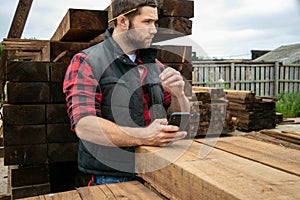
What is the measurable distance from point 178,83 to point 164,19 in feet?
4.58

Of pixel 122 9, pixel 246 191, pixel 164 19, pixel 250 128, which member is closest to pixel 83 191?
pixel 246 191

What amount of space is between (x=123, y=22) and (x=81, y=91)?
547 mm

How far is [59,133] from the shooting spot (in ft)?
10.2

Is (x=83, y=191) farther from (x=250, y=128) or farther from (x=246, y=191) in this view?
(x=250, y=128)

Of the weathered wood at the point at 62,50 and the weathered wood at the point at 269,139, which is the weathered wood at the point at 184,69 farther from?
the weathered wood at the point at 269,139

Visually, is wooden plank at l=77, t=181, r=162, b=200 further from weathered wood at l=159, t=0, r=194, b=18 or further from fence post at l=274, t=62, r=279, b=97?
fence post at l=274, t=62, r=279, b=97

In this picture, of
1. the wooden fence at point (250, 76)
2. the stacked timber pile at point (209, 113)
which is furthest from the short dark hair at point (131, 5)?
the wooden fence at point (250, 76)

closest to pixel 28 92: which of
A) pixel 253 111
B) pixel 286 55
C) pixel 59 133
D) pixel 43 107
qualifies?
pixel 43 107

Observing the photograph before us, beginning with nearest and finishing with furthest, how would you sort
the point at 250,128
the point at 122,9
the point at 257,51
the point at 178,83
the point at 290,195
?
the point at 290,195 → the point at 178,83 → the point at 122,9 → the point at 250,128 → the point at 257,51

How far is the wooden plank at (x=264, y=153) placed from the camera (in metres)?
1.25

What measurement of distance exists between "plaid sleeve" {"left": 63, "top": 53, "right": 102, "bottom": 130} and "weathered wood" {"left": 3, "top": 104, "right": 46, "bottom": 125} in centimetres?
116

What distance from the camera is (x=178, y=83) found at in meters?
1.86

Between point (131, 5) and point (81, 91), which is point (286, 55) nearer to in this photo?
point (131, 5)

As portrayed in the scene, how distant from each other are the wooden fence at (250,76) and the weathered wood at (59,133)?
9.32m
